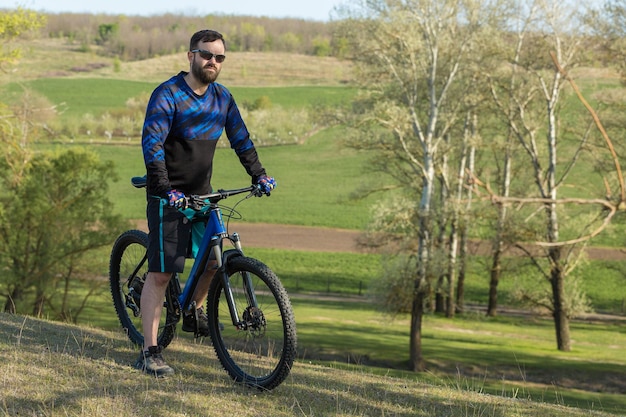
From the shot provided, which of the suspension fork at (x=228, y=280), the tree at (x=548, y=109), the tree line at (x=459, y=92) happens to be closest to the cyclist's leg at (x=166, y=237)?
the suspension fork at (x=228, y=280)

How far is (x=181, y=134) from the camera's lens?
238 inches

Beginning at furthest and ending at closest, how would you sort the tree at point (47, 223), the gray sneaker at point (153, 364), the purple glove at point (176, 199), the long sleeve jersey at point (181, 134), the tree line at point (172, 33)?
1. the tree line at point (172, 33)
2. the tree at point (47, 223)
3. the gray sneaker at point (153, 364)
4. the long sleeve jersey at point (181, 134)
5. the purple glove at point (176, 199)

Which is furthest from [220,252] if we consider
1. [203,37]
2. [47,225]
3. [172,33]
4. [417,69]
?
[172,33]

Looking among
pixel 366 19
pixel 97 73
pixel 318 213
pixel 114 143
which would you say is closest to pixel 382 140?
pixel 366 19

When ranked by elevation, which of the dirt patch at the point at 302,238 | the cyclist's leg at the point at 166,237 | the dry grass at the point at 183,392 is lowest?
the dirt patch at the point at 302,238

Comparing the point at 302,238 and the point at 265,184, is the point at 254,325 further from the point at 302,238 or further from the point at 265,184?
the point at 302,238

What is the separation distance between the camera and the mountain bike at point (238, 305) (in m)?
5.78

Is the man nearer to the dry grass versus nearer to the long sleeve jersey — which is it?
the long sleeve jersey

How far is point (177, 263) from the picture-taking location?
6.23 metres

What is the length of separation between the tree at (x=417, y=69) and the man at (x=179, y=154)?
24769 mm

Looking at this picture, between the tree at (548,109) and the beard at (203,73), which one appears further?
the tree at (548,109)

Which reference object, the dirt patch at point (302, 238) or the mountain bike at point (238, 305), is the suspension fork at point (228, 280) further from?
the dirt patch at point (302, 238)

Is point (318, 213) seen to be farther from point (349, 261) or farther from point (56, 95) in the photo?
point (56, 95)

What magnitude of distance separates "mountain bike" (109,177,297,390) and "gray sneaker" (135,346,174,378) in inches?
13.0
